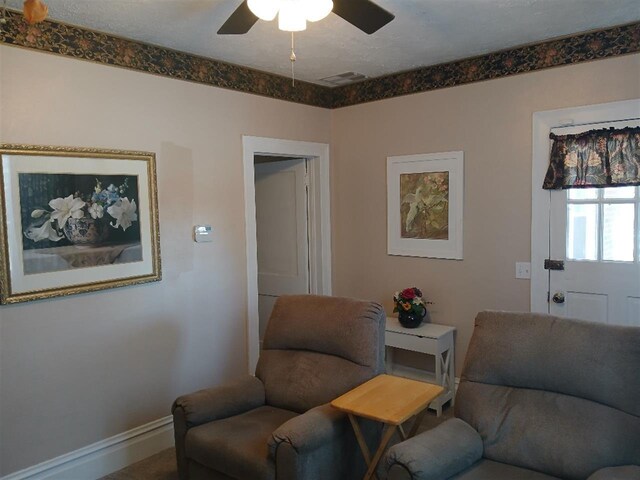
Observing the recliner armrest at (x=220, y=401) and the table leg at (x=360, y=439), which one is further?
the recliner armrest at (x=220, y=401)

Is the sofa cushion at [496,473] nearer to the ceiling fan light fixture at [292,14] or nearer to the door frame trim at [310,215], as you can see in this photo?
the ceiling fan light fixture at [292,14]

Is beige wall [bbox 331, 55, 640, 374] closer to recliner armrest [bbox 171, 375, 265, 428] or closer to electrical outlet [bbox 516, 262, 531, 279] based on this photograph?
electrical outlet [bbox 516, 262, 531, 279]

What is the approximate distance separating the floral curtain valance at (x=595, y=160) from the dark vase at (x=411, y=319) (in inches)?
51.7

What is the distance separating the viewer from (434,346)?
12.0ft

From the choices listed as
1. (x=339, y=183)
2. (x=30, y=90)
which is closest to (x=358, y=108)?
(x=339, y=183)

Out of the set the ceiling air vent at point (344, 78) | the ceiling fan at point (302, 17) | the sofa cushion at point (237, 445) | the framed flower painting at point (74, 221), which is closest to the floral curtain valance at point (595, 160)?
the ceiling air vent at point (344, 78)

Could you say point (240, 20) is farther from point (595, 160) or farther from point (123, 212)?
point (595, 160)

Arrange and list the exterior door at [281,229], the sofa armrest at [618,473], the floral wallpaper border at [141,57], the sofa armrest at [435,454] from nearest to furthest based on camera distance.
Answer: the sofa armrest at [618,473] → the sofa armrest at [435,454] → the floral wallpaper border at [141,57] → the exterior door at [281,229]

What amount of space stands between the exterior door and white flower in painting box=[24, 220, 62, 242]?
2222mm

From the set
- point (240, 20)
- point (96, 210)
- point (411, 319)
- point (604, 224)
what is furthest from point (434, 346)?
point (240, 20)

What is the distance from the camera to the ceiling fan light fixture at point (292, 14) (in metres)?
1.99

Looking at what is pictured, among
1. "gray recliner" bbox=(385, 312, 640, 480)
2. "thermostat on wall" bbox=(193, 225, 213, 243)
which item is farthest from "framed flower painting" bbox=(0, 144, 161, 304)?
"gray recliner" bbox=(385, 312, 640, 480)

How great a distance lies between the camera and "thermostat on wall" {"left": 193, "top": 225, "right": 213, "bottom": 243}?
11.4ft

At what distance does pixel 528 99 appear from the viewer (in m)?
3.46
